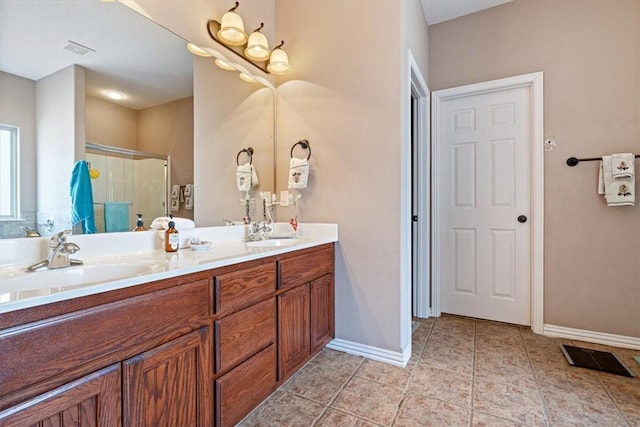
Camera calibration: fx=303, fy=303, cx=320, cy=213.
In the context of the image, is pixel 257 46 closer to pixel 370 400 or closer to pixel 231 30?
pixel 231 30

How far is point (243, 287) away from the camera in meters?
1.30

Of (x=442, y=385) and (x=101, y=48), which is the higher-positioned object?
(x=101, y=48)

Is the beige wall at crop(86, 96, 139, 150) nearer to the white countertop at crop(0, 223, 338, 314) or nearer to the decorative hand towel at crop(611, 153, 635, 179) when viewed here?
the white countertop at crop(0, 223, 338, 314)

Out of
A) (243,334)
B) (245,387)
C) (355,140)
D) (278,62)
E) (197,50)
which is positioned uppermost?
(278,62)

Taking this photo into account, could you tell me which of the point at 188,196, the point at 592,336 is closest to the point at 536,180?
the point at 592,336

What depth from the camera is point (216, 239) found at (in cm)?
186

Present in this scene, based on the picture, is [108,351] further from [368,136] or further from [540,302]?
[540,302]

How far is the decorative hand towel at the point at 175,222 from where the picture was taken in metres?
1.54

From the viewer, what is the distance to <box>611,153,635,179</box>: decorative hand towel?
207 cm

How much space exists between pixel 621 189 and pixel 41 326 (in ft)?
10.2

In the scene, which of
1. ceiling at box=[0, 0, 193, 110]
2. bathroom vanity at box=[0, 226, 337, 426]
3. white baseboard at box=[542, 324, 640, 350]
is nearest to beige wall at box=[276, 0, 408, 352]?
bathroom vanity at box=[0, 226, 337, 426]

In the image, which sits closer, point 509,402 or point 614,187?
point 509,402

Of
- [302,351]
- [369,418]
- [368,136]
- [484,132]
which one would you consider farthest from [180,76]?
[484,132]

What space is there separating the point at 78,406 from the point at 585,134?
318cm
